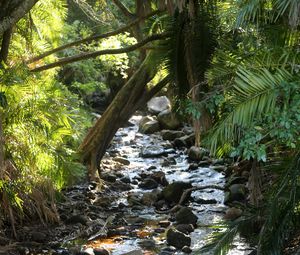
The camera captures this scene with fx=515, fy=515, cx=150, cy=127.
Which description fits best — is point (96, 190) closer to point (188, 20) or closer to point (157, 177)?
point (157, 177)

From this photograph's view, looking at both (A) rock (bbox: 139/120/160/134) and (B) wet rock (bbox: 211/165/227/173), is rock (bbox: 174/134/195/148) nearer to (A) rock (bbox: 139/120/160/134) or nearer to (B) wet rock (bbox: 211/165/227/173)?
(A) rock (bbox: 139/120/160/134)

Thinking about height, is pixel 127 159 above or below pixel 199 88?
below

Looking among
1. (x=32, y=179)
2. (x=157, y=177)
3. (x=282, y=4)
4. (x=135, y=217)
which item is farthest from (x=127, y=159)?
(x=282, y=4)

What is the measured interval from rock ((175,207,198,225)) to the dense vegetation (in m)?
1.71

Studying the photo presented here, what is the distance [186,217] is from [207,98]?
12.4 feet

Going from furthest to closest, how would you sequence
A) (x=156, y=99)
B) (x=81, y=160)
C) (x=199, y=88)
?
(x=156, y=99) → (x=81, y=160) → (x=199, y=88)

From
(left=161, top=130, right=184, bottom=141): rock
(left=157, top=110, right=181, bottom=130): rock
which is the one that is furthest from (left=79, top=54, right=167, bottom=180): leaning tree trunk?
(left=157, top=110, right=181, bottom=130): rock

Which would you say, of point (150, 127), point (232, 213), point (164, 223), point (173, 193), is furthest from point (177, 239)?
point (150, 127)

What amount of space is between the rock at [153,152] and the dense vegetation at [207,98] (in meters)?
4.09

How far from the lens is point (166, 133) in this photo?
16203 mm

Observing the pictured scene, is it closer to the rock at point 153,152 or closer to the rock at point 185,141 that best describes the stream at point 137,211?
the rock at point 153,152

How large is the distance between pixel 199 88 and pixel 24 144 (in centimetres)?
248

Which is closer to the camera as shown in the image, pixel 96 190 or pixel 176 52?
pixel 176 52

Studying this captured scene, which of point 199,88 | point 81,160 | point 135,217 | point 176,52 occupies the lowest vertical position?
point 135,217
